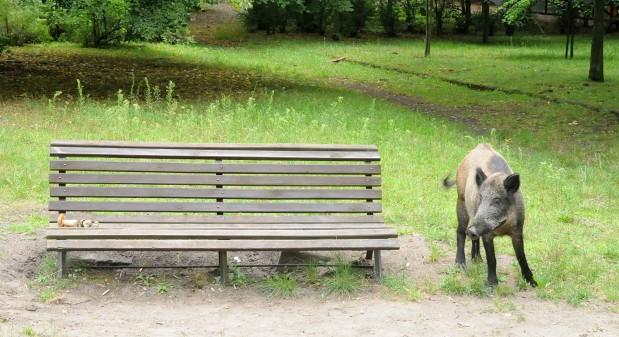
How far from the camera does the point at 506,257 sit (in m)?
7.73

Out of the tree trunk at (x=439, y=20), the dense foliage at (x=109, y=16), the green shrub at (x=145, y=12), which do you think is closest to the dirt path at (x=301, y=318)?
the dense foliage at (x=109, y=16)

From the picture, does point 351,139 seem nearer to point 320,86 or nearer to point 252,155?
point 252,155

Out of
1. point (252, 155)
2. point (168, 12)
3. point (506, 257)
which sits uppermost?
point (168, 12)

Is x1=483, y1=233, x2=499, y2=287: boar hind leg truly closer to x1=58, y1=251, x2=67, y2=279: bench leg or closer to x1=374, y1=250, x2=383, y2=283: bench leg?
x1=374, y1=250, x2=383, y2=283: bench leg

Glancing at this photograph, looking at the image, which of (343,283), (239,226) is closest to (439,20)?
(239,226)

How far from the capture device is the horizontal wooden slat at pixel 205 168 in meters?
7.08

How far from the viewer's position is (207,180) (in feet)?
23.7

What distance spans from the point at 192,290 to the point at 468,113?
12.1 meters

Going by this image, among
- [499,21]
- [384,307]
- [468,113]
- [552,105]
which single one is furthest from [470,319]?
[499,21]

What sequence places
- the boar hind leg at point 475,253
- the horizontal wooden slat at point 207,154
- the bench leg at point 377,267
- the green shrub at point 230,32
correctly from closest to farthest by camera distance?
the bench leg at point 377,267 → the horizontal wooden slat at point 207,154 → the boar hind leg at point 475,253 → the green shrub at point 230,32

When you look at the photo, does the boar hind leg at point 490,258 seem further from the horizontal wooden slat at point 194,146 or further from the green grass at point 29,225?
the green grass at point 29,225

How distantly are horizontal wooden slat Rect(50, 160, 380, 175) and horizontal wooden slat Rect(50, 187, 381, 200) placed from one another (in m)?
0.17

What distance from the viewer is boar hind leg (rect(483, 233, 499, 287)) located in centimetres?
648

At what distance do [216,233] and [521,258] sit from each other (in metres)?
2.47
